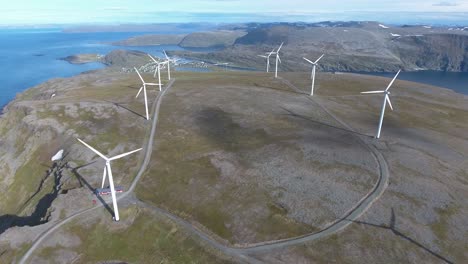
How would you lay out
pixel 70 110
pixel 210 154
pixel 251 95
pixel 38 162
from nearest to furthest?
pixel 210 154, pixel 38 162, pixel 70 110, pixel 251 95

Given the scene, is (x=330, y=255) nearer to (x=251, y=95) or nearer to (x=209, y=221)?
(x=209, y=221)

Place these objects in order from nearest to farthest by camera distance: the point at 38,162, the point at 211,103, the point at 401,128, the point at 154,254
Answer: the point at 154,254, the point at 38,162, the point at 401,128, the point at 211,103

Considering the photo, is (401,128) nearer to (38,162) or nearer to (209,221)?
(209,221)

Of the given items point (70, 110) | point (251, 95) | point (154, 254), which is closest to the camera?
point (154, 254)

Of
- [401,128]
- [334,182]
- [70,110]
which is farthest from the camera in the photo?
[70,110]

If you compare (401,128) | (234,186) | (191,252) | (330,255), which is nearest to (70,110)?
(234,186)

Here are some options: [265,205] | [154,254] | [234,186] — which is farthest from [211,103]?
[154,254]

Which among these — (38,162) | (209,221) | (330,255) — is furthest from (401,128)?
(38,162)

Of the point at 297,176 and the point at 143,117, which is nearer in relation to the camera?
the point at 297,176

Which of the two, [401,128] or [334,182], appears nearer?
[334,182]
